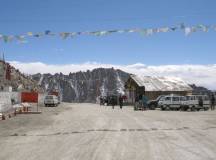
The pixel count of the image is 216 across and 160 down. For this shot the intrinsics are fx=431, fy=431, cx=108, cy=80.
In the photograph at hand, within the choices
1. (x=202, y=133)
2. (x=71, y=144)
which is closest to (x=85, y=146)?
(x=71, y=144)

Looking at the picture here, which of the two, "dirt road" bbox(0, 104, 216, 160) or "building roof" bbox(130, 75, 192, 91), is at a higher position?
"building roof" bbox(130, 75, 192, 91)

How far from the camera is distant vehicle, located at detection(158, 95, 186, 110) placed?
48281 millimetres

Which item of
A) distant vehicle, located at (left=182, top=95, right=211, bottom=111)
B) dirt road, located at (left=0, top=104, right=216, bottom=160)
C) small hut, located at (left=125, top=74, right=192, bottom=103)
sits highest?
small hut, located at (left=125, top=74, right=192, bottom=103)

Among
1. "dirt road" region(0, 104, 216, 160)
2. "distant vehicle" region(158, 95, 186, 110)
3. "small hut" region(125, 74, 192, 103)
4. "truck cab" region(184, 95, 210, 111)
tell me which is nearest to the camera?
"dirt road" region(0, 104, 216, 160)

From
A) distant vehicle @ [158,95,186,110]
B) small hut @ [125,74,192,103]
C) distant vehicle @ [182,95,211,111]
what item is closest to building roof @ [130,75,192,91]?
small hut @ [125,74,192,103]

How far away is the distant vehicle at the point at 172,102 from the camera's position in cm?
4828

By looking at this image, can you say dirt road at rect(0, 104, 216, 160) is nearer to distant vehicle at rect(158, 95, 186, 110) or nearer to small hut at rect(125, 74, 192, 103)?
distant vehicle at rect(158, 95, 186, 110)

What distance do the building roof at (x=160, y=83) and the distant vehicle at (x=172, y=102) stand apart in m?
19.0

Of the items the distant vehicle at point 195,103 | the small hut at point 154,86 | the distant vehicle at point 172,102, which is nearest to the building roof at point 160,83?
the small hut at point 154,86

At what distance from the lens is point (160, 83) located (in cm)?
7319

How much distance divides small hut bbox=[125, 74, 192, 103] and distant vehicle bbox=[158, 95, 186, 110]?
59.3 feet

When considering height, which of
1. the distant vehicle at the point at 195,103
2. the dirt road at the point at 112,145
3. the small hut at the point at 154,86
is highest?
the small hut at the point at 154,86

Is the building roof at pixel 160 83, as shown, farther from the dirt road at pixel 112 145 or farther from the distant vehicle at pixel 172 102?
the dirt road at pixel 112 145

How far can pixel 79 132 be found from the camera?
20109 mm
